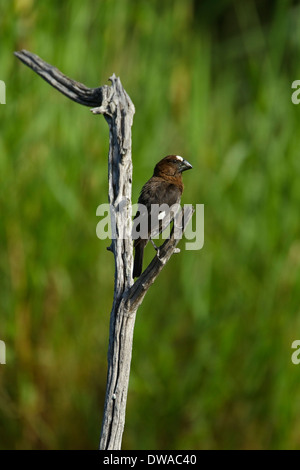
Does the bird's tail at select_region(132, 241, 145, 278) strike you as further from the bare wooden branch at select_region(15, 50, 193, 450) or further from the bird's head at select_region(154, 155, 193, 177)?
the bare wooden branch at select_region(15, 50, 193, 450)

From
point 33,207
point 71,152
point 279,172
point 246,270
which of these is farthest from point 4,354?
point 279,172

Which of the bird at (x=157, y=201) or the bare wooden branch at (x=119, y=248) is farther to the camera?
the bird at (x=157, y=201)

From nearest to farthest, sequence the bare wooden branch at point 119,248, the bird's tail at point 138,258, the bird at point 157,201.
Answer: the bare wooden branch at point 119,248, the bird at point 157,201, the bird's tail at point 138,258

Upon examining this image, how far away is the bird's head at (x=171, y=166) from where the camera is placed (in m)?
2.22

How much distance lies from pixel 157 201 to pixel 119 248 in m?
0.65

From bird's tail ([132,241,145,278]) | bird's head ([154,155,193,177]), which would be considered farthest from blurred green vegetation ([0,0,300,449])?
bird's tail ([132,241,145,278])

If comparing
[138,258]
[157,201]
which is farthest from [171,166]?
[138,258]

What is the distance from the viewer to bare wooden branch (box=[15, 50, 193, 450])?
55.6 inches

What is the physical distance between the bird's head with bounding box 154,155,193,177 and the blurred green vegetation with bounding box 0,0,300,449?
0.67 meters

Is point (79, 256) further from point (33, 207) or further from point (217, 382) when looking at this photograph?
point (217, 382)

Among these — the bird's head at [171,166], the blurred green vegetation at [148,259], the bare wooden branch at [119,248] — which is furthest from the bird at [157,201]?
the blurred green vegetation at [148,259]

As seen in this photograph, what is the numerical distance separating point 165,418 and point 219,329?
457 mm

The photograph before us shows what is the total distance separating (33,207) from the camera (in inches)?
114

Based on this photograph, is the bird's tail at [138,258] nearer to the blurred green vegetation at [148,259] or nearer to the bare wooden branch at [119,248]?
the bare wooden branch at [119,248]
